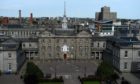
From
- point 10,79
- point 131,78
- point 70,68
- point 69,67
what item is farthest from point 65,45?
point 131,78

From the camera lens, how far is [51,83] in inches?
1966

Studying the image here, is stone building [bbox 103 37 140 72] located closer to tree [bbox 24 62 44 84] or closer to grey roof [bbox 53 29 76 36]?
tree [bbox 24 62 44 84]

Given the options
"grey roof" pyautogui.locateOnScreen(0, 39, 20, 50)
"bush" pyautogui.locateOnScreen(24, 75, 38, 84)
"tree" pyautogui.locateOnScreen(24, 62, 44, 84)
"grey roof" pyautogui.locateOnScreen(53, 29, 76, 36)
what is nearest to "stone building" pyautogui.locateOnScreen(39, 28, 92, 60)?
"grey roof" pyautogui.locateOnScreen(53, 29, 76, 36)

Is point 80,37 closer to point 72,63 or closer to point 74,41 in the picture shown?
point 74,41

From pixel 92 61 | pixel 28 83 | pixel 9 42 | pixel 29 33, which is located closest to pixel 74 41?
pixel 92 61

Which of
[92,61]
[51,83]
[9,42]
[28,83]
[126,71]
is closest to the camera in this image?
[28,83]

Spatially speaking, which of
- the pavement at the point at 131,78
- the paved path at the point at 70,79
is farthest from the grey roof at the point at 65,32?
the pavement at the point at 131,78

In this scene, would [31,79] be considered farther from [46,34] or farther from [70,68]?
[46,34]

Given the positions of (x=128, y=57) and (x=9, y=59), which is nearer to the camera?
(x=128, y=57)

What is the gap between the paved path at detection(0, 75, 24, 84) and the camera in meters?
50.7

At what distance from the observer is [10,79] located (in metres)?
53.5

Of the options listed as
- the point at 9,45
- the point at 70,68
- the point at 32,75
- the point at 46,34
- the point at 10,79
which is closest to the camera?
the point at 32,75

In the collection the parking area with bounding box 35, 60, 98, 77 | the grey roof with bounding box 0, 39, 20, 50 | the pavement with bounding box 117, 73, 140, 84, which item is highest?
the grey roof with bounding box 0, 39, 20, 50

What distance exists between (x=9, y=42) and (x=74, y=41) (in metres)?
19.6
